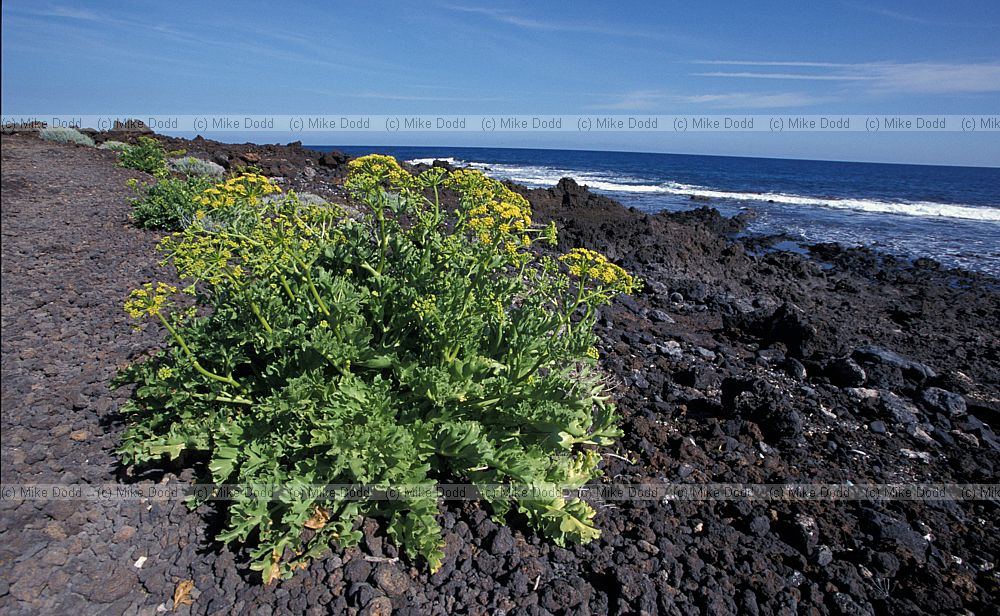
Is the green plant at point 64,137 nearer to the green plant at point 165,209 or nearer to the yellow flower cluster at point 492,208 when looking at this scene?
the green plant at point 165,209

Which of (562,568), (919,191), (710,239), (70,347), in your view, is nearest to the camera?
(562,568)

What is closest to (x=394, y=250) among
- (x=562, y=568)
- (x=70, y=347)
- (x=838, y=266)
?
(x=562, y=568)

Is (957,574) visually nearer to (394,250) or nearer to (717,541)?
(717,541)

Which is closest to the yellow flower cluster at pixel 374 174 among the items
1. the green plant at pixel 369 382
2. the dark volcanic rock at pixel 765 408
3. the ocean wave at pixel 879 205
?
the green plant at pixel 369 382

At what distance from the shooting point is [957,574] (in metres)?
3.36

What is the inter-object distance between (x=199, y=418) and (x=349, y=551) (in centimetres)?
123

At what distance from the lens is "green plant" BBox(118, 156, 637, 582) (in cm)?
308

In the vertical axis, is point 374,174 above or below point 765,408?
above

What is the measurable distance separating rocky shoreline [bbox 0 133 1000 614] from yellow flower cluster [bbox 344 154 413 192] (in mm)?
2088

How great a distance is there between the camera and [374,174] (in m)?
3.92

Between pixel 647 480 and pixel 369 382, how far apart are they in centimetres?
197

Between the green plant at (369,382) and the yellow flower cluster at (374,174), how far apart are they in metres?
0.02

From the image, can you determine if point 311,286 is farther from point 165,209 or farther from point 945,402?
point 165,209

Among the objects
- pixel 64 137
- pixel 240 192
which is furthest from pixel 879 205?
pixel 64 137
